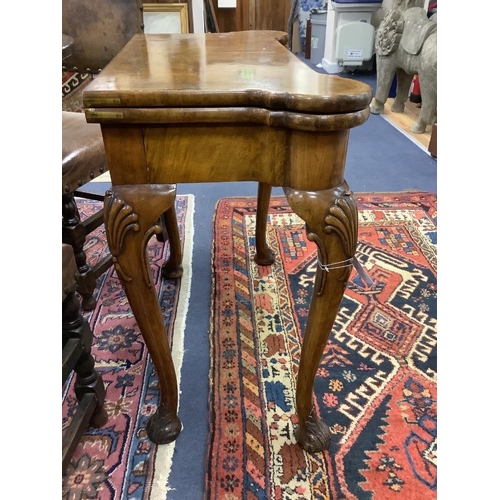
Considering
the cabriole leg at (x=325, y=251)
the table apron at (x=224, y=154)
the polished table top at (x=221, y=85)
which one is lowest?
the cabriole leg at (x=325, y=251)

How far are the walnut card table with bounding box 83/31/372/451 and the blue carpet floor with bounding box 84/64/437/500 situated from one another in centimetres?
33

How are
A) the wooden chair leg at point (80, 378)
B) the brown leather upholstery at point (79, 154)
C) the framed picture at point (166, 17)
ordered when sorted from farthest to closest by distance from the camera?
the framed picture at point (166, 17) < the brown leather upholstery at point (79, 154) < the wooden chair leg at point (80, 378)

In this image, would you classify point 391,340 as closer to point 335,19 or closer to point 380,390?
point 380,390

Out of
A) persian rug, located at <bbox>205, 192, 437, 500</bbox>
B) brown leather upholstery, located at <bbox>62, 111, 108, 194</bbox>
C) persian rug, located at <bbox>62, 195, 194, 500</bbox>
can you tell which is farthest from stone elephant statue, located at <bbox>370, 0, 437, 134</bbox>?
brown leather upholstery, located at <bbox>62, 111, 108, 194</bbox>

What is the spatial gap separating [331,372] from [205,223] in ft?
3.26

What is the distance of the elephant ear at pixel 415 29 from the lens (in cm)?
270

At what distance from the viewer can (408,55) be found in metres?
2.89

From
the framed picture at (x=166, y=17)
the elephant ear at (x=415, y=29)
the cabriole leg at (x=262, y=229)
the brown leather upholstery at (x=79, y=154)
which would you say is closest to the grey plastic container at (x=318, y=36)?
the framed picture at (x=166, y=17)

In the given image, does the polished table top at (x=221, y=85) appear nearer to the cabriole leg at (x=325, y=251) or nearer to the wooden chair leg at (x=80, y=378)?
the cabriole leg at (x=325, y=251)

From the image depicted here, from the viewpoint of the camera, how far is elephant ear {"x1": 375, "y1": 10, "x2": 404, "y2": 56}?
9.87 ft

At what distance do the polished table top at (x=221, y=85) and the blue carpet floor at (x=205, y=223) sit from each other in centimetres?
78

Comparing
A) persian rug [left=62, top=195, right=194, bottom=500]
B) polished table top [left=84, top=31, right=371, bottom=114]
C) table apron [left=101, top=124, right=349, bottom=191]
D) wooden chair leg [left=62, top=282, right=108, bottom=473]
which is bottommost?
persian rug [left=62, top=195, right=194, bottom=500]

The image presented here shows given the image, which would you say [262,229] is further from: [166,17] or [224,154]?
[166,17]

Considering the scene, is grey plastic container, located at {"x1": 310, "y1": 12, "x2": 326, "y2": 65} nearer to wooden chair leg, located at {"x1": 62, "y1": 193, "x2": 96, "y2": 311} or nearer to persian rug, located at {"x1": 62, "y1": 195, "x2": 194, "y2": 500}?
persian rug, located at {"x1": 62, "y1": 195, "x2": 194, "y2": 500}
